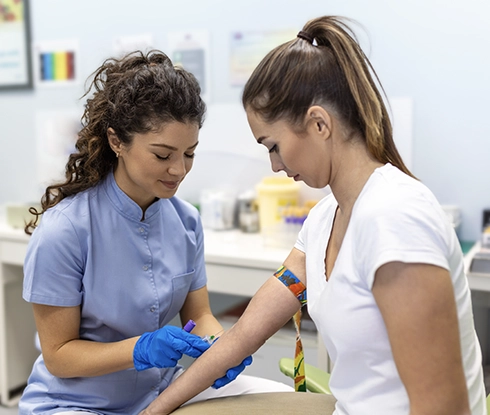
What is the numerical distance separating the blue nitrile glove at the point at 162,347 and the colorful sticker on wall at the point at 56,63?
73.6 inches

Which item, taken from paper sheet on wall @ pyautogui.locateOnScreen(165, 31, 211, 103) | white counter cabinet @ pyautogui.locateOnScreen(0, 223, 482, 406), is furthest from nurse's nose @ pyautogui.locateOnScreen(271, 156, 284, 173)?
paper sheet on wall @ pyautogui.locateOnScreen(165, 31, 211, 103)

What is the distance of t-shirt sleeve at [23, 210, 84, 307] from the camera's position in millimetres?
1196

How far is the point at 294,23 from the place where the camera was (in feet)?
7.42

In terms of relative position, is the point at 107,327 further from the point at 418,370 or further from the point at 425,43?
the point at 425,43

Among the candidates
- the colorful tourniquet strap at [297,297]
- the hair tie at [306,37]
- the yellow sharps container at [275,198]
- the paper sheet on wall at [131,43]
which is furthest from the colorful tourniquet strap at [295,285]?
the paper sheet on wall at [131,43]

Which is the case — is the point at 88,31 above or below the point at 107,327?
above

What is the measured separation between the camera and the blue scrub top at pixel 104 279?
1.21 metres

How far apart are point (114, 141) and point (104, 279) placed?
30 centimetres

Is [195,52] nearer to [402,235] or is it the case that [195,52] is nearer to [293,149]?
[293,149]

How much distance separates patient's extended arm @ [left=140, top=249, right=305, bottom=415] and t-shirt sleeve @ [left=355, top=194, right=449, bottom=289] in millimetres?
364

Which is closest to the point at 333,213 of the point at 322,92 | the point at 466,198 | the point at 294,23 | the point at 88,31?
the point at 322,92

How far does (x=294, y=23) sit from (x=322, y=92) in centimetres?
146

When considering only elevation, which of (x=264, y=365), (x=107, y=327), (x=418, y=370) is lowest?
(x=264, y=365)

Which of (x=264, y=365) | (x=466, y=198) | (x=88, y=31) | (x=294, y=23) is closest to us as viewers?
(x=264, y=365)
